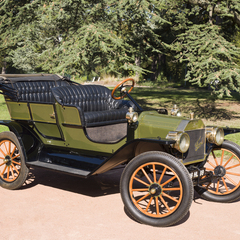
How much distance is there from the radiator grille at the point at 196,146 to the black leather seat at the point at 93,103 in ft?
4.00

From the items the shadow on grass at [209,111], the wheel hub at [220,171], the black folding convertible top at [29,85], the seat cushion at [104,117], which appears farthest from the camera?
the shadow on grass at [209,111]

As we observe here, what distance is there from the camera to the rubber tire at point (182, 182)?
3559 mm

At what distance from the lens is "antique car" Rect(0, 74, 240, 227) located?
3791 mm

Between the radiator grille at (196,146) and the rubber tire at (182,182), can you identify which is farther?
the radiator grille at (196,146)

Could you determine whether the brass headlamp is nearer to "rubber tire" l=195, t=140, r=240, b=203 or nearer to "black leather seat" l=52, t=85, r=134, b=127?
"rubber tire" l=195, t=140, r=240, b=203

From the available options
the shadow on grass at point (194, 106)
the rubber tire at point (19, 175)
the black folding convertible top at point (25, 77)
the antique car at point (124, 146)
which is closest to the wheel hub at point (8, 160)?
the antique car at point (124, 146)

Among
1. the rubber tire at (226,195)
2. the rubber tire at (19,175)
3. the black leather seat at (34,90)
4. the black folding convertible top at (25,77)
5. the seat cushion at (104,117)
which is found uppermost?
the black folding convertible top at (25,77)

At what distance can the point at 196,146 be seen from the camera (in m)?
4.25

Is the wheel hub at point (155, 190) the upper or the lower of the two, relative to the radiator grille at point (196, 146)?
lower

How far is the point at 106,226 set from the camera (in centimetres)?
371

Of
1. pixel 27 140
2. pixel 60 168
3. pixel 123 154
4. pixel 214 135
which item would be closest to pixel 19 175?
pixel 27 140

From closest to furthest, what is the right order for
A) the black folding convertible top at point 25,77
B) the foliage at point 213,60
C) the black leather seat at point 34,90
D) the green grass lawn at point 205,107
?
the black folding convertible top at point 25,77, the black leather seat at point 34,90, the foliage at point 213,60, the green grass lawn at point 205,107

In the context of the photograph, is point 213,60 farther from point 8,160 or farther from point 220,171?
point 8,160

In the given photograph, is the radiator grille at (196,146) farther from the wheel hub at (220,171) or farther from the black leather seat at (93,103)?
Result: the black leather seat at (93,103)
